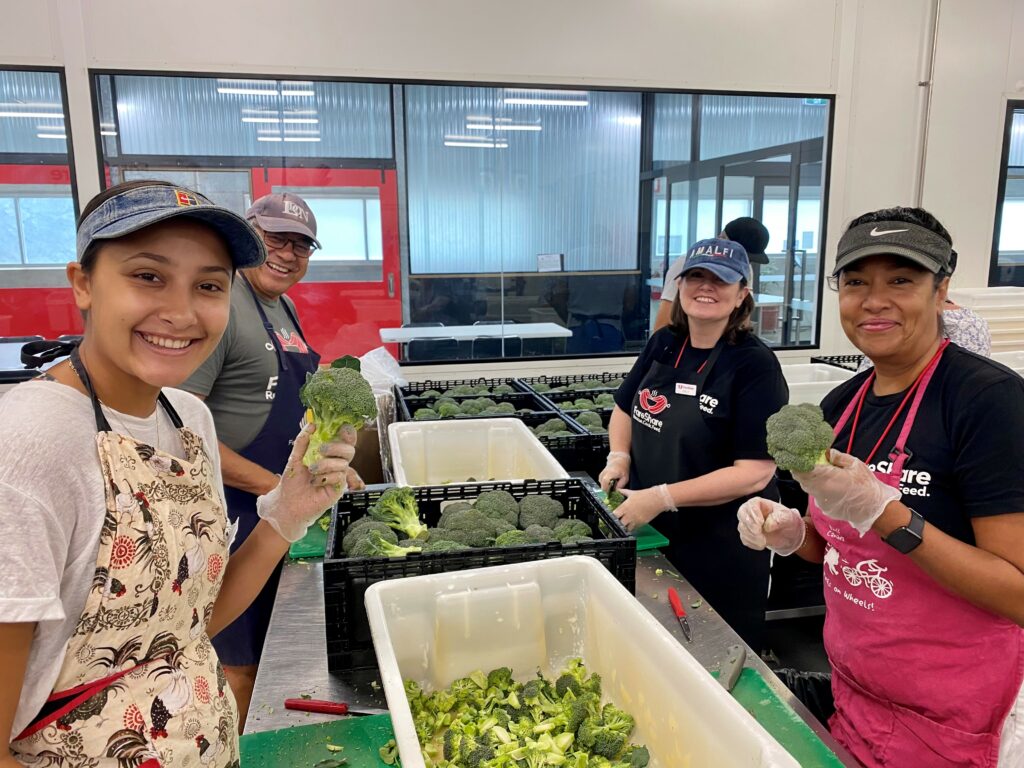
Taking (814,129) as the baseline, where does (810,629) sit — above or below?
below

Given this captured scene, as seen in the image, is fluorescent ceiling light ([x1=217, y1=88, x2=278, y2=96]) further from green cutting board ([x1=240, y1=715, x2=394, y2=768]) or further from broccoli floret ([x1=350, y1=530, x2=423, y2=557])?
green cutting board ([x1=240, y1=715, x2=394, y2=768])

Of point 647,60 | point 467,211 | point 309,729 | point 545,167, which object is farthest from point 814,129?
point 309,729

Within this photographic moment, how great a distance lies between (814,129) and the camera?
4.16 meters

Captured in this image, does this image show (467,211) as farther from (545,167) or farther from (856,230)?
(856,230)

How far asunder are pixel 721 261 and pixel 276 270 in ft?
4.52

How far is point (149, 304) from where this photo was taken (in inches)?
36.1

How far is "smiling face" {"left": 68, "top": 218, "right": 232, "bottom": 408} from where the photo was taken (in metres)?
0.91

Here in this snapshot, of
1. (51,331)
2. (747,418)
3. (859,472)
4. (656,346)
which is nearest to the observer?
(859,472)

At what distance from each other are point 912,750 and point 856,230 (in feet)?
3.32

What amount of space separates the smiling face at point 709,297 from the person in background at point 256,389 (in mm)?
1154

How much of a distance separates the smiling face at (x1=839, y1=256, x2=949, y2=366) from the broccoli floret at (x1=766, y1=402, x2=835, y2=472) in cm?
24

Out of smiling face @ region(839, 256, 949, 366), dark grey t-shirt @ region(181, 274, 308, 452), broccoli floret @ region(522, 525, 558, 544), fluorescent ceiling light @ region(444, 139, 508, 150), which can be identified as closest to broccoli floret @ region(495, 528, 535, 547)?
broccoli floret @ region(522, 525, 558, 544)

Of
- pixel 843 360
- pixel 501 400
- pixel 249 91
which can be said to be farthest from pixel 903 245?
pixel 249 91

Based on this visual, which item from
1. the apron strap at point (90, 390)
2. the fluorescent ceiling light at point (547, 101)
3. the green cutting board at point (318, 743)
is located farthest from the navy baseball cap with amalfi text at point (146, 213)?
the fluorescent ceiling light at point (547, 101)
